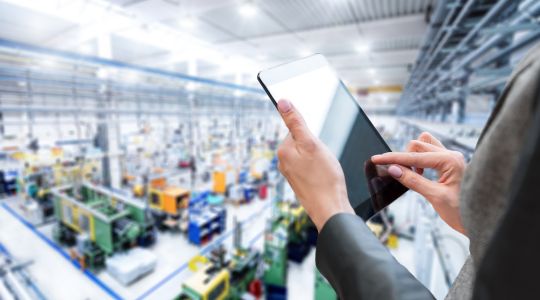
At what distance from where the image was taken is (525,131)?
10.6 inches

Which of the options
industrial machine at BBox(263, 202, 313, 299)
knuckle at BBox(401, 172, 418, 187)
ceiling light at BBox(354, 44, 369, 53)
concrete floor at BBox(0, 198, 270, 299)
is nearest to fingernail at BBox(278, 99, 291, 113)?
knuckle at BBox(401, 172, 418, 187)

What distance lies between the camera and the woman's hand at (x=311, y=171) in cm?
54

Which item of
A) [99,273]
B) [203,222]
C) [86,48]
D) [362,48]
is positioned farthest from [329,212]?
[86,48]

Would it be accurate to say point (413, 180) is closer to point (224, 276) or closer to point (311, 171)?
point (311, 171)

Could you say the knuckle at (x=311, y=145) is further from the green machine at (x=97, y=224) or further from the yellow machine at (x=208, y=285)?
the green machine at (x=97, y=224)

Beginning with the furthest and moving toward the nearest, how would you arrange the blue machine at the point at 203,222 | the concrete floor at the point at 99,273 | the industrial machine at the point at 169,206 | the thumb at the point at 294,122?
1. the industrial machine at the point at 169,206
2. the blue machine at the point at 203,222
3. the concrete floor at the point at 99,273
4. the thumb at the point at 294,122

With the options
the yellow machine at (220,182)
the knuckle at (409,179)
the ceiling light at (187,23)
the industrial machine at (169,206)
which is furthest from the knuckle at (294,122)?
the yellow machine at (220,182)

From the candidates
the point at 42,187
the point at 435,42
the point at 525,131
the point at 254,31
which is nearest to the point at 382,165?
the point at 525,131

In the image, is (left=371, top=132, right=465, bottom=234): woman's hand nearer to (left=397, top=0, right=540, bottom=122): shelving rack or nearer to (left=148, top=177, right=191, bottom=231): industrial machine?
(left=397, top=0, right=540, bottom=122): shelving rack

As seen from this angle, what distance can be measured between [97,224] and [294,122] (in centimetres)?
662

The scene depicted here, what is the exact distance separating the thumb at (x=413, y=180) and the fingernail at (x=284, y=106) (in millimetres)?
367

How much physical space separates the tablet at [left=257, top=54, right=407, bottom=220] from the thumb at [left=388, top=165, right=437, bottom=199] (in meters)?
0.04

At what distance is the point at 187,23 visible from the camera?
550 cm

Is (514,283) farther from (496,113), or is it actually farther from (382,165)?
(382,165)
